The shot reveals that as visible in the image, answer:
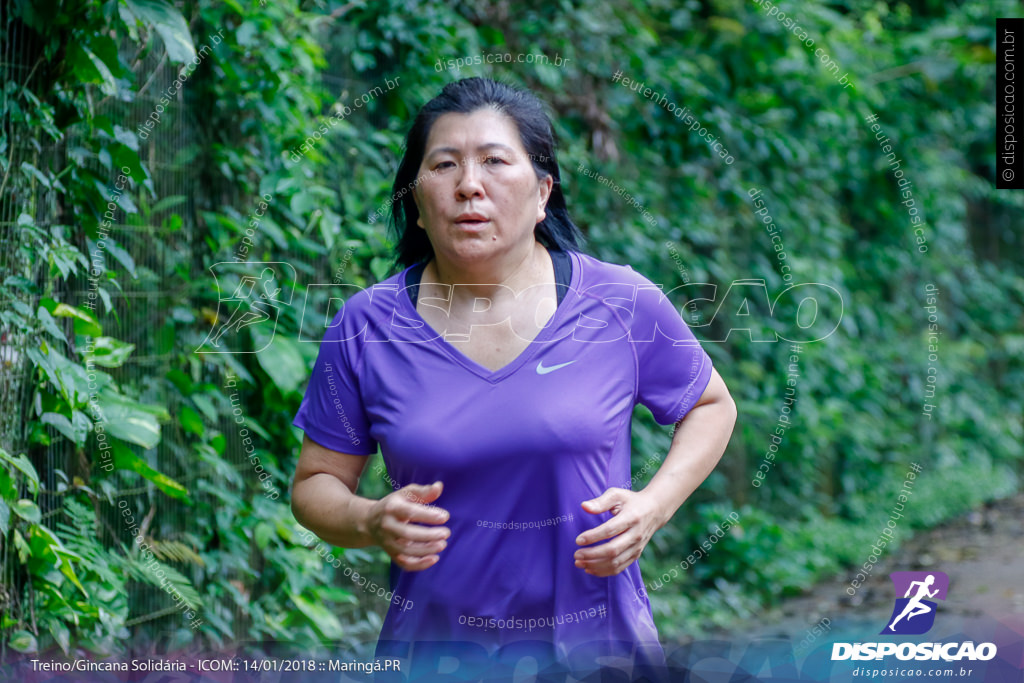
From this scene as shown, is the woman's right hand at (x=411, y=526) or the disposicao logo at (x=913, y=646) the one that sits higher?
the woman's right hand at (x=411, y=526)

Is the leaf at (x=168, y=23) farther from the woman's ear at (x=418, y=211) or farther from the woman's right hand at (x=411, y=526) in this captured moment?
the woman's right hand at (x=411, y=526)

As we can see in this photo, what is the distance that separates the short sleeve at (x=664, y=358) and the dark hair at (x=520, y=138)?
273 mm

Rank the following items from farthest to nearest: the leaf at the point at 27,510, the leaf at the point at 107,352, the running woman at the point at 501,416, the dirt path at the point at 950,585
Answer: the dirt path at the point at 950,585, the leaf at the point at 107,352, the leaf at the point at 27,510, the running woman at the point at 501,416

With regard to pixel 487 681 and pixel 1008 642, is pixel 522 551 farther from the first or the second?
pixel 1008 642

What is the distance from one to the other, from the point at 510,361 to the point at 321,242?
1.55 m

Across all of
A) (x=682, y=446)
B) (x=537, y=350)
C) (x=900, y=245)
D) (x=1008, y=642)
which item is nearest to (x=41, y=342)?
(x=537, y=350)

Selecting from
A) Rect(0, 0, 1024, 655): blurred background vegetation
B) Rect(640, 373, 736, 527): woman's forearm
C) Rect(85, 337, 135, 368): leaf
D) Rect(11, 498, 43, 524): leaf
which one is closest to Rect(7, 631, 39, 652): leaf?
Rect(0, 0, 1024, 655): blurred background vegetation

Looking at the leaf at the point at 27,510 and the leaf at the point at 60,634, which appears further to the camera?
the leaf at the point at 60,634

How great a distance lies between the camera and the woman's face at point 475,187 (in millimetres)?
1754

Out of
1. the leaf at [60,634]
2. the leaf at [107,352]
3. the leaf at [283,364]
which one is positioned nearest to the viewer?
the leaf at [60,634]

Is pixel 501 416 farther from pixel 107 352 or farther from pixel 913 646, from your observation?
pixel 107 352

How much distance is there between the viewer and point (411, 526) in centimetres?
155

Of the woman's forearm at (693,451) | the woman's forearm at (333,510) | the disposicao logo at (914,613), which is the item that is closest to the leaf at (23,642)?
the woman's forearm at (333,510)

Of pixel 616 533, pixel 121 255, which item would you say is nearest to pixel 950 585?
pixel 616 533
